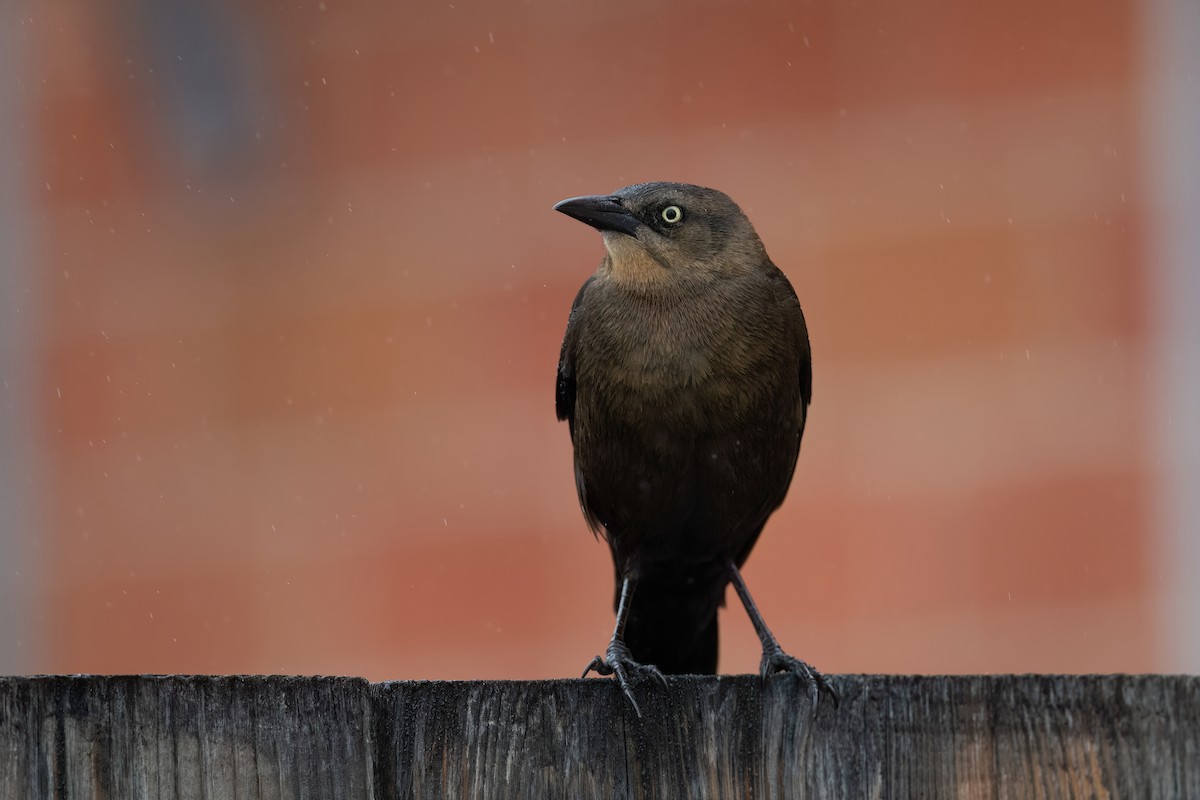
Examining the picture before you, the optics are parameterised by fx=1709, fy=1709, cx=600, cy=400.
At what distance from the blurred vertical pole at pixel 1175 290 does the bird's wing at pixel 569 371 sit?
240cm

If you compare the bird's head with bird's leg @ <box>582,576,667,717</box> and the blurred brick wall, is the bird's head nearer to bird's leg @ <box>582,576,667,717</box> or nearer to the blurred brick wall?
bird's leg @ <box>582,576,667,717</box>

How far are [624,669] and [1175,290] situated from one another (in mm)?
3347

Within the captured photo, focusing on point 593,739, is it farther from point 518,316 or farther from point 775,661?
point 518,316

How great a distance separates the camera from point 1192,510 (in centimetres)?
577

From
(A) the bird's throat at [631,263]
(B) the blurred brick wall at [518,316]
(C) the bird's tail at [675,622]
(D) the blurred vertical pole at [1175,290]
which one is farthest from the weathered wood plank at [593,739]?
(D) the blurred vertical pole at [1175,290]

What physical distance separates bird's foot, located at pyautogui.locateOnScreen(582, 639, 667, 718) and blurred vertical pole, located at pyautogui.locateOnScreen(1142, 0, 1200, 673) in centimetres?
281

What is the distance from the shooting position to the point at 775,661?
3.75 metres

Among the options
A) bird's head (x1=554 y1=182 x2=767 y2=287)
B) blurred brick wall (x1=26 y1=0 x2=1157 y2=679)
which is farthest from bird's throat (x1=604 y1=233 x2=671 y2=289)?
blurred brick wall (x1=26 y1=0 x2=1157 y2=679)

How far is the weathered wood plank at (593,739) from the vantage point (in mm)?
2447

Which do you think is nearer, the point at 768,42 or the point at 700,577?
the point at 700,577

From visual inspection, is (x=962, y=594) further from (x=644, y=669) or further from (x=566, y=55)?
(x=644, y=669)

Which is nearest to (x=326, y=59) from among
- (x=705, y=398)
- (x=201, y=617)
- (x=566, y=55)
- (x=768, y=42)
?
(x=566, y=55)

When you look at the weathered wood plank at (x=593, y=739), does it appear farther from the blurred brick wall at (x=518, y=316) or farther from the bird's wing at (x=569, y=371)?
the blurred brick wall at (x=518, y=316)

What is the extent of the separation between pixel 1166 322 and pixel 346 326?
3.07m
